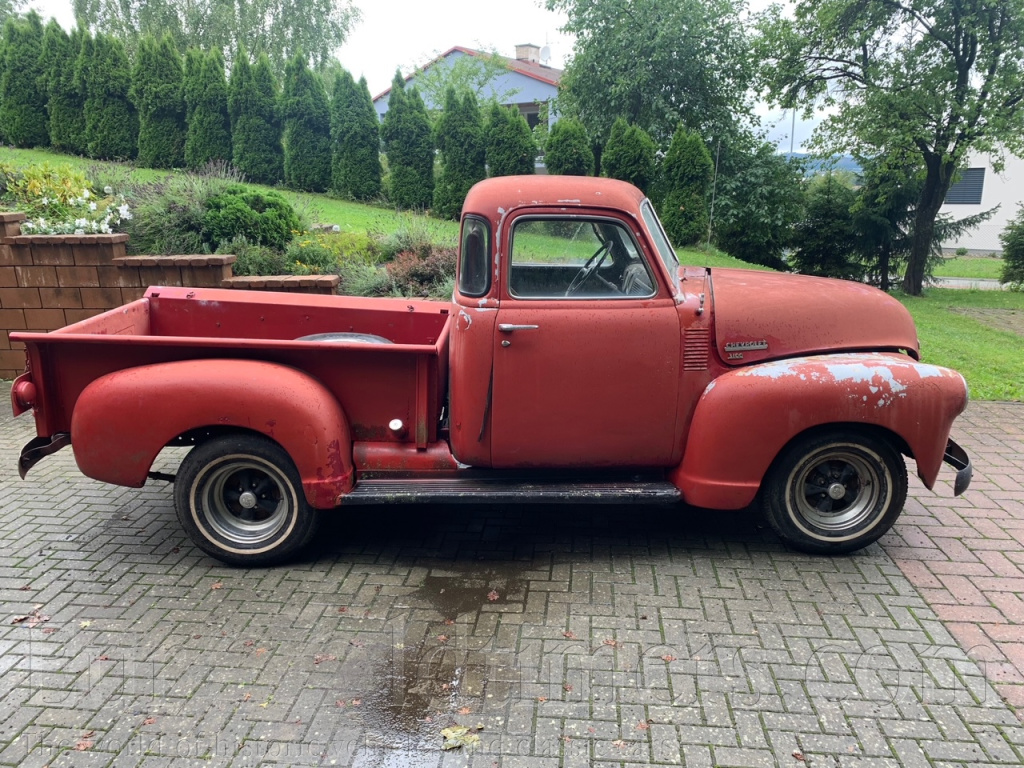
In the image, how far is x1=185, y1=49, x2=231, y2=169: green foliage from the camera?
17281 millimetres

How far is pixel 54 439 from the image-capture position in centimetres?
416

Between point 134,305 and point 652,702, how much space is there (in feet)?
13.3

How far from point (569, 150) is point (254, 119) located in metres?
8.01

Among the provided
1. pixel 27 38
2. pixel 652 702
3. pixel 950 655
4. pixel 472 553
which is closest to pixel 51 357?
pixel 472 553

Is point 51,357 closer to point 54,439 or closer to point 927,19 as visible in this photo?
point 54,439

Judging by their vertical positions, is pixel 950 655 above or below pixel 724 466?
below

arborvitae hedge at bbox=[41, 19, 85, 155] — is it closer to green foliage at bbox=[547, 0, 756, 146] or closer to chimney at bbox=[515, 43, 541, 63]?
green foliage at bbox=[547, 0, 756, 146]

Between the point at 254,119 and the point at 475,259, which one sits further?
the point at 254,119

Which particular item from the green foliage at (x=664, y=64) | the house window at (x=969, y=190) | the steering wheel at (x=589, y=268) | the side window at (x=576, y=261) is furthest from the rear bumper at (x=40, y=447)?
the house window at (x=969, y=190)

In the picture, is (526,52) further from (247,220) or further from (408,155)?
(247,220)

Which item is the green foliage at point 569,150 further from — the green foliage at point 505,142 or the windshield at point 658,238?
the windshield at point 658,238

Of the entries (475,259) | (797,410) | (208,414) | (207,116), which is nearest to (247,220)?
(208,414)

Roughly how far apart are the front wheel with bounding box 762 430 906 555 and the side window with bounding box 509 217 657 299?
1283 mm

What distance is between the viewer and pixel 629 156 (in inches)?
554
